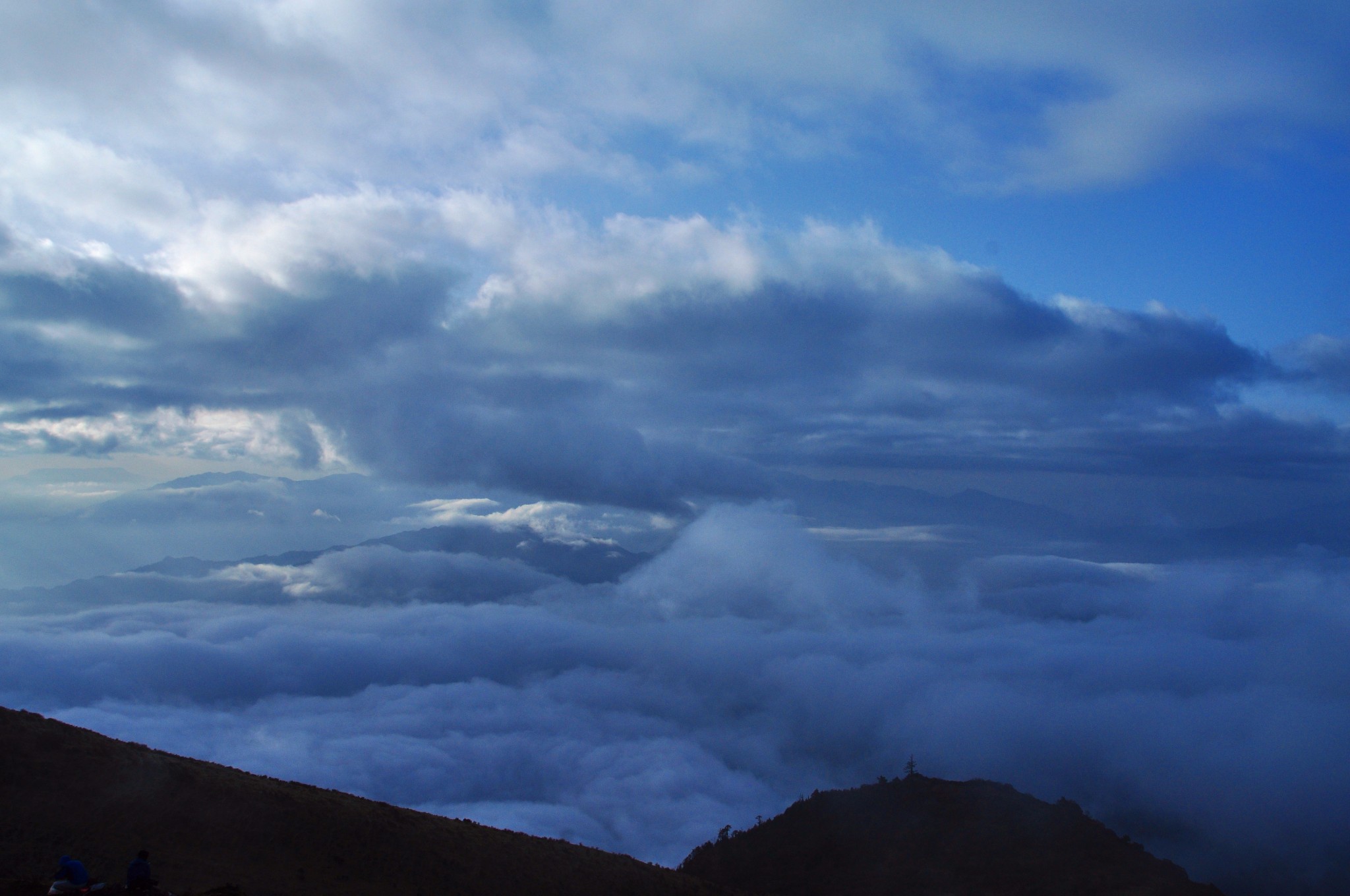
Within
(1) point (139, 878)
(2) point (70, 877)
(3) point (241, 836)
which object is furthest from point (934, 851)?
(2) point (70, 877)

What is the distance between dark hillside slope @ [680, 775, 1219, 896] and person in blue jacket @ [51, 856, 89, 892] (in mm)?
51089

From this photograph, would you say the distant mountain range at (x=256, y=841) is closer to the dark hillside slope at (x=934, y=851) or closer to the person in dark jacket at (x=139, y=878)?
the dark hillside slope at (x=934, y=851)

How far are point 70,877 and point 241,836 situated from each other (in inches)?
645

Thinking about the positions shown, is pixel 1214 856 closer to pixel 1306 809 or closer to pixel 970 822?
pixel 1306 809

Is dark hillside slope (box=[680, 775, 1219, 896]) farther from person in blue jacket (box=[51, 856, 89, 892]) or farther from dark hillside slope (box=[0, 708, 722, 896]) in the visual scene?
person in blue jacket (box=[51, 856, 89, 892])

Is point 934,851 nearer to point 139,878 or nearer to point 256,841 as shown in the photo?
point 256,841

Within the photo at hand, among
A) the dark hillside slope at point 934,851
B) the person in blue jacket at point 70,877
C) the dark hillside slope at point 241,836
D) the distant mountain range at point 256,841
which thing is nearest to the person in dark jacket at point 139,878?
the person in blue jacket at point 70,877

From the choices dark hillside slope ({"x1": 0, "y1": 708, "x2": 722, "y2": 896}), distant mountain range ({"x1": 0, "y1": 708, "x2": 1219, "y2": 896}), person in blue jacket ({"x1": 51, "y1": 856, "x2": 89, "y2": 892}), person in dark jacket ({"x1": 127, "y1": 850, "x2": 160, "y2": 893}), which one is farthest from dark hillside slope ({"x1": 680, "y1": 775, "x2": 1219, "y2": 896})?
person in blue jacket ({"x1": 51, "y1": 856, "x2": 89, "y2": 892})

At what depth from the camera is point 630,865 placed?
5016 cm

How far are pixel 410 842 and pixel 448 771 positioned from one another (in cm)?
16033

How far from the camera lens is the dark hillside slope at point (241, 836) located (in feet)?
124

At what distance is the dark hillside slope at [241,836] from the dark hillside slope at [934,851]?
26351 mm

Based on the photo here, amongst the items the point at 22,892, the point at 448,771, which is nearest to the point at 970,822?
the point at 22,892

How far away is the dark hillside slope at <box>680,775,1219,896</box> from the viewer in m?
68.6
